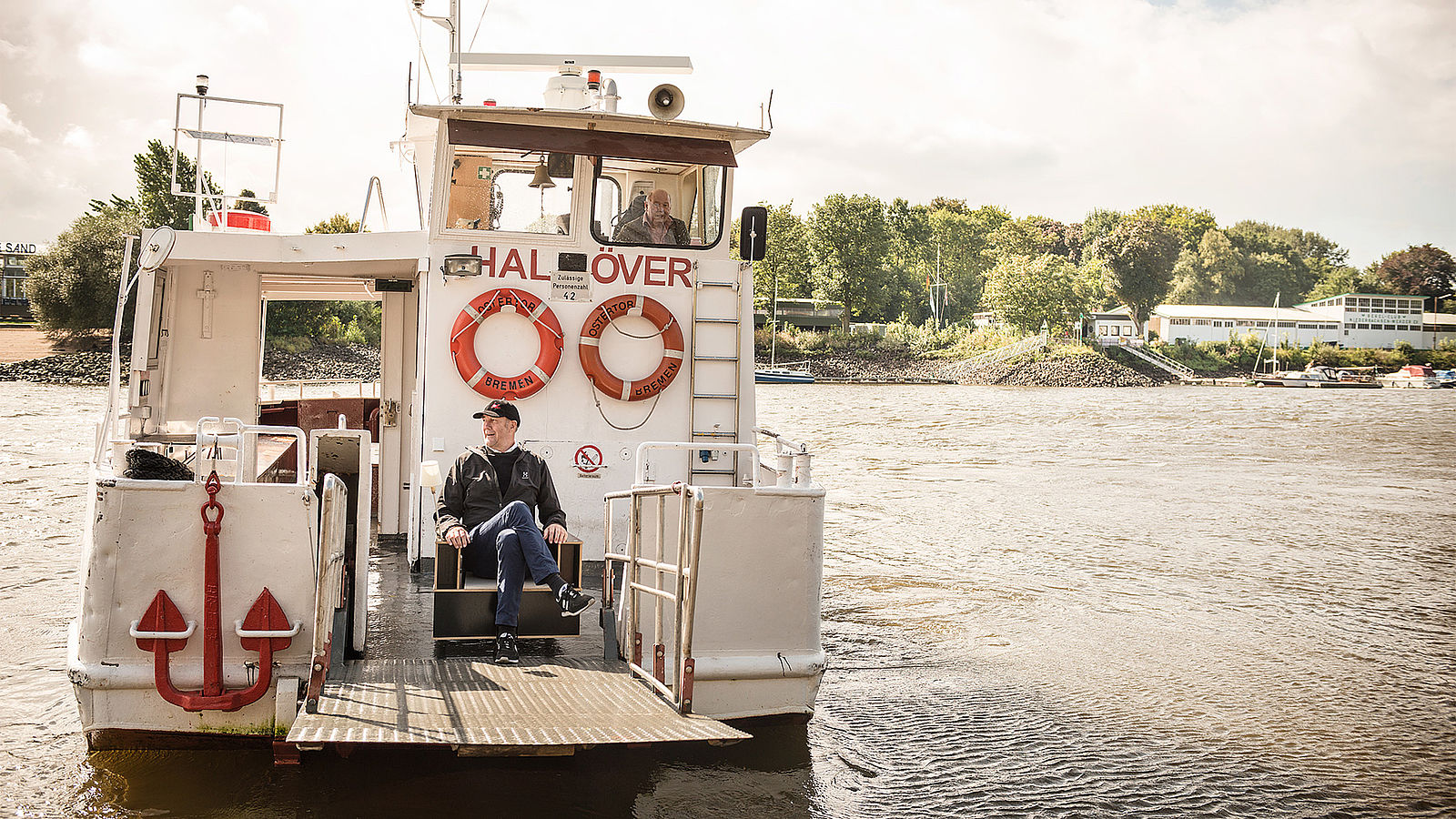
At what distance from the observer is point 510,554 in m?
5.79

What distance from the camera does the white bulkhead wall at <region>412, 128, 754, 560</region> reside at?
750 cm

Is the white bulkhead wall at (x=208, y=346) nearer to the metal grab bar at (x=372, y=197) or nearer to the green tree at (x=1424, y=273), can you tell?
the metal grab bar at (x=372, y=197)

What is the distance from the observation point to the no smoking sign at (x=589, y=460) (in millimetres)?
7730

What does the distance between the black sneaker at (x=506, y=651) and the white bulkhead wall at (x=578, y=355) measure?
2.02 m

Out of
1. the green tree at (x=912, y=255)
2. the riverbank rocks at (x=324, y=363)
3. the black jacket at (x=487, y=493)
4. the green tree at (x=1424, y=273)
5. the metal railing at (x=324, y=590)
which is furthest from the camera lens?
the green tree at (x=1424, y=273)

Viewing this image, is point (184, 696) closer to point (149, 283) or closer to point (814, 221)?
point (149, 283)

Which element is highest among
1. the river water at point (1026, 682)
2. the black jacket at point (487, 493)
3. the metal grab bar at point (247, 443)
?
the metal grab bar at point (247, 443)

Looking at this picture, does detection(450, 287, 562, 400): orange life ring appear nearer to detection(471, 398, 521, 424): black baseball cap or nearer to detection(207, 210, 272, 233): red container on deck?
detection(471, 398, 521, 424): black baseball cap

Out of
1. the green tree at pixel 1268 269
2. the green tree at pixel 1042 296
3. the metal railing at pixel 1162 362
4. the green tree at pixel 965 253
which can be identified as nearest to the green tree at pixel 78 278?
the green tree at pixel 1042 296

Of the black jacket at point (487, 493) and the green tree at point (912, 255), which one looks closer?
the black jacket at point (487, 493)

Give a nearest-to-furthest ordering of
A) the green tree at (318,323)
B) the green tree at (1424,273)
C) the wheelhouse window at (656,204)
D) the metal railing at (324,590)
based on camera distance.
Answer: the metal railing at (324,590) → the wheelhouse window at (656,204) → the green tree at (318,323) → the green tree at (1424,273)

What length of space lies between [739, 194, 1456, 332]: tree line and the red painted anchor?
6424 centimetres

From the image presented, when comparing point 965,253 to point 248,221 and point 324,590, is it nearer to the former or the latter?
point 248,221

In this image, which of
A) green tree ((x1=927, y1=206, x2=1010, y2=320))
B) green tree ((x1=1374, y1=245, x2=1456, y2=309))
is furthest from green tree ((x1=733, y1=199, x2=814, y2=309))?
green tree ((x1=1374, y1=245, x2=1456, y2=309))
